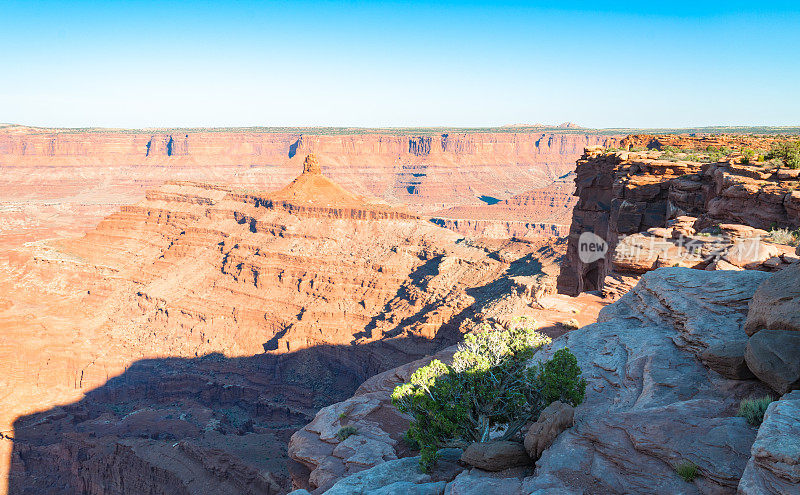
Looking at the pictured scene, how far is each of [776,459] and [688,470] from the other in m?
1.62

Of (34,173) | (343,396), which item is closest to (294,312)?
(343,396)

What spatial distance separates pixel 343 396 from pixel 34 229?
409ft

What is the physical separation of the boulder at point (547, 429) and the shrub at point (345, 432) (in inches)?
500

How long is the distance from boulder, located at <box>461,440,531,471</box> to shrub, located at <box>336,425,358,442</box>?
11.8m

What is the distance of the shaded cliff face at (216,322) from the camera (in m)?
33.6

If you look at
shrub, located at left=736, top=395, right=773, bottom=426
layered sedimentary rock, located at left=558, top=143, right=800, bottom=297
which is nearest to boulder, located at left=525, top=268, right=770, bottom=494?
shrub, located at left=736, top=395, right=773, bottom=426

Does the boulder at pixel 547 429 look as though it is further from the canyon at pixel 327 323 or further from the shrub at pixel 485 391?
the shrub at pixel 485 391

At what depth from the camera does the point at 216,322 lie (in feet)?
217

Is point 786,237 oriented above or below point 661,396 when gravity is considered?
above

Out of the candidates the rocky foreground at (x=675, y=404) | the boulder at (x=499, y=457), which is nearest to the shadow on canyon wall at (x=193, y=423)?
the boulder at (x=499, y=457)

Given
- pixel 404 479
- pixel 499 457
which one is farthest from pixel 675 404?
pixel 404 479

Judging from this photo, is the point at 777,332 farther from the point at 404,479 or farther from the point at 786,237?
the point at 786,237

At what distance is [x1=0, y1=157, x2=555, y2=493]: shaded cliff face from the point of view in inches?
1324

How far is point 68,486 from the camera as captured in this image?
32406 mm
